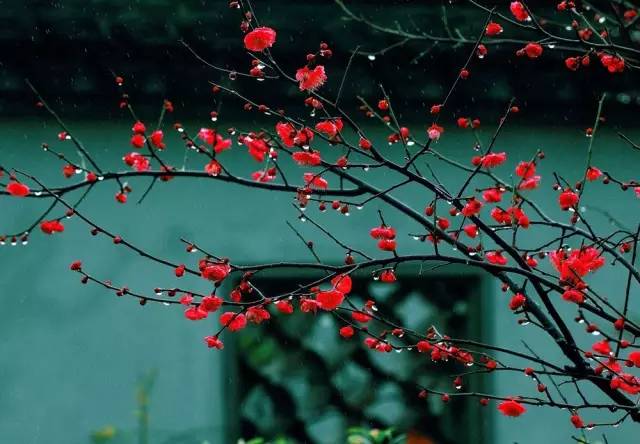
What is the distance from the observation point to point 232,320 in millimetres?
2564

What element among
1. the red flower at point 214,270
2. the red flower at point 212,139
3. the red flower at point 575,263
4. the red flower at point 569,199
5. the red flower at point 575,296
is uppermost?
the red flower at point 212,139

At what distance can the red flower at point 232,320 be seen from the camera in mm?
2553

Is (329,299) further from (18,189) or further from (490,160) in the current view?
(18,189)

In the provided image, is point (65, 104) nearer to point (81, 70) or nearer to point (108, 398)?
point (81, 70)

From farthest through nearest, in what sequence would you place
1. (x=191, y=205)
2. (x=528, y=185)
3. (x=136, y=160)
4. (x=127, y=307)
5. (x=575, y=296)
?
(x=191, y=205) < (x=127, y=307) < (x=136, y=160) < (x=528, y=185) < (x=575, y=296)

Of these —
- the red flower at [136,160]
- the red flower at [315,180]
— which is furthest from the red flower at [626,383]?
the red flower at [136,160]

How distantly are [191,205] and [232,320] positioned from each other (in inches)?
91.3

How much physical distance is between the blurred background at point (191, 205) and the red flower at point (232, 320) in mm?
2061

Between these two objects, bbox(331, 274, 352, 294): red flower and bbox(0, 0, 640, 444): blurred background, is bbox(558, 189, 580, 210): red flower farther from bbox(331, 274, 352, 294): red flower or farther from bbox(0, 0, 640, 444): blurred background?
bbox(0, 0, 640, 444): blurred background

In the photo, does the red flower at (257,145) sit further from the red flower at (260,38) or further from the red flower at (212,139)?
the red flower at (260,38)

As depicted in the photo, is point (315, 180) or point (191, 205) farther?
point (191, 205)

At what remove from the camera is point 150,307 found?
4.71 m

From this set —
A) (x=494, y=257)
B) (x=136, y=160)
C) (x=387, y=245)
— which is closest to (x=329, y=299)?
(x=387, y=245)

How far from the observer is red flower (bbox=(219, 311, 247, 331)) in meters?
2.55
